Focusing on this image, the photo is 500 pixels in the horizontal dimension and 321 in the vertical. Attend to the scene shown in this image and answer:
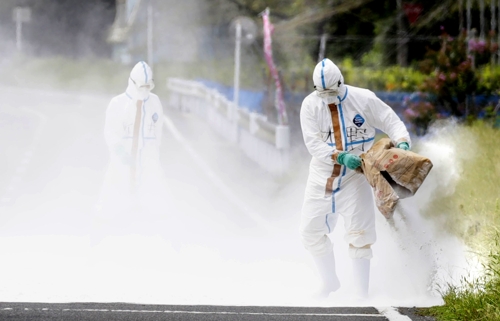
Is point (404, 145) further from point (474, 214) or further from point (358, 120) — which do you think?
point (474, 214)

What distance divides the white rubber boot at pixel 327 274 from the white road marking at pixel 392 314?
879 mm

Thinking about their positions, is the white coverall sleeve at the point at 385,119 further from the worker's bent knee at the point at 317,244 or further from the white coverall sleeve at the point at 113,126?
the white coverall sleeve at the point at 113,126

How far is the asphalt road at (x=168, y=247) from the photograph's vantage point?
24.5ft

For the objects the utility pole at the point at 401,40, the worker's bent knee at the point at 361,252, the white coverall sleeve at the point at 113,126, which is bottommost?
the worker's bent knee at the point at 361,252

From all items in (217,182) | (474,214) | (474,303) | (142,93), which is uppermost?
(142,93)

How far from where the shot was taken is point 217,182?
1705 centimetres

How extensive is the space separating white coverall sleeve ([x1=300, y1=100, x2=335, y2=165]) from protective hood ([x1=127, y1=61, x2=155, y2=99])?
7.95ft

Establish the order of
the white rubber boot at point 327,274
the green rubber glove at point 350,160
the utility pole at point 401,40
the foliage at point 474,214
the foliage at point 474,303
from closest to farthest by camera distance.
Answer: the foliage at point 474,303
the foliage at point 474,214
the green rubber glove at point 350,160
the white rubber boot at point 327,274
the utility pole at point 401,40

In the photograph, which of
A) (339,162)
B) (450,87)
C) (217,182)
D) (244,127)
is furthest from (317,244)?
(244,127)

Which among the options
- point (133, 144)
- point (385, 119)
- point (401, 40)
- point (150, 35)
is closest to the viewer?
point (385, 119)

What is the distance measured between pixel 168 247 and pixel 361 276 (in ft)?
9.65

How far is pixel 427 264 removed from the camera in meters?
8.05

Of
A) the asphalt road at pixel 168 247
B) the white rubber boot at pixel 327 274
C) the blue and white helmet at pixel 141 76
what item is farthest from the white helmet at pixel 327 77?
the blue and white helmet at pixel 141 76

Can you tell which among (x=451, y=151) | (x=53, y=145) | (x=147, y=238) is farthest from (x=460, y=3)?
(x=147, y=238)
